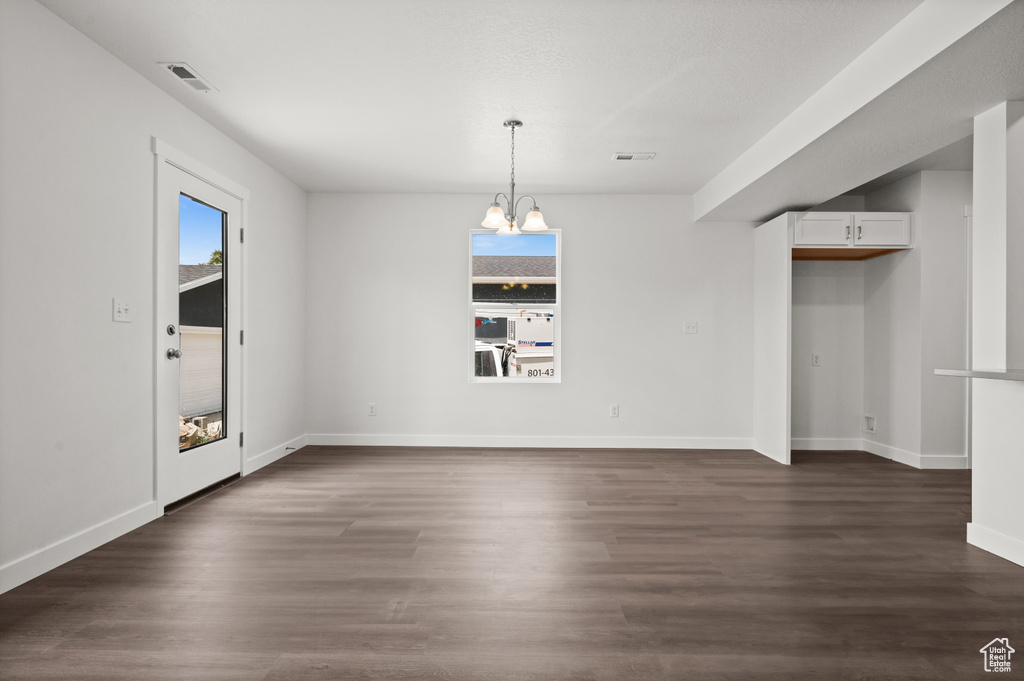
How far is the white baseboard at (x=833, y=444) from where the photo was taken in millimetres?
5605

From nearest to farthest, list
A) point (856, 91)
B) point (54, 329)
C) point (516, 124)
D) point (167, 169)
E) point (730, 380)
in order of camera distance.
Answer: point (54, 329) → point (856, 91) → point (167, 169) → point (516, 124) → point (730, 380)

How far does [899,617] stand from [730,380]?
12.1 feet

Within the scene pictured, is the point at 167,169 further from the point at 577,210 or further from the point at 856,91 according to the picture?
the point at 856,91

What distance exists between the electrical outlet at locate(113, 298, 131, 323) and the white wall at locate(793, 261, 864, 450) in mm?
5679

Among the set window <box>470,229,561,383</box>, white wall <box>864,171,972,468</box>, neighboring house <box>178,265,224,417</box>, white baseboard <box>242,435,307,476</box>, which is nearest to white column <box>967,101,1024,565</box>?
white wall <box>864,171,972,468</box>

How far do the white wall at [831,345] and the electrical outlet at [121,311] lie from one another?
18.6ft

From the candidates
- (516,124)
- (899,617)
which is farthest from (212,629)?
(516,124)

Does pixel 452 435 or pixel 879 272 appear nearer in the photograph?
pixel 879 272

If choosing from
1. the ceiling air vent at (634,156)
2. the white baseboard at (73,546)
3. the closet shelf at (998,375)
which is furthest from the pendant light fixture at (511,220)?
the white baseboard at (73,546)

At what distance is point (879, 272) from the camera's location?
5.34 meters

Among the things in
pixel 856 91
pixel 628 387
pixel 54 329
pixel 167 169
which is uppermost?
pixel 856 91

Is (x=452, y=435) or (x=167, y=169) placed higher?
(x=167, y=169)

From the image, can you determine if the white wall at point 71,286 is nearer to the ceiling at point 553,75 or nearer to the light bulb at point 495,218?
the ceiling at point 553,75

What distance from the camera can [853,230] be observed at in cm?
496
